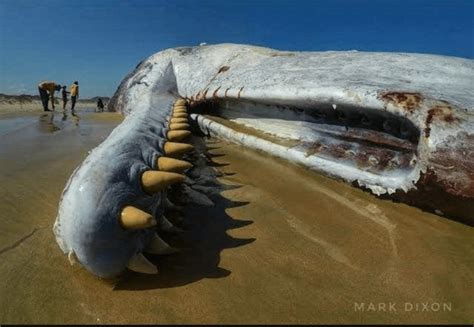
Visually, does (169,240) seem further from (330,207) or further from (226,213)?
(330,207)

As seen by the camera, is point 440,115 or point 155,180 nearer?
point 155,180

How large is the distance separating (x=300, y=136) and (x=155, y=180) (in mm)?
1579

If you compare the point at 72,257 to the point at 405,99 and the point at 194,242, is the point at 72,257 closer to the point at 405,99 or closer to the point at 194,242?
the point at 194,242

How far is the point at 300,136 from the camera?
9.82 ft

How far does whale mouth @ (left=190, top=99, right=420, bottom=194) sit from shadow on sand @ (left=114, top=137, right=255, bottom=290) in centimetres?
65

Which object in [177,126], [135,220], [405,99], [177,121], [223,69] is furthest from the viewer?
[223,69]

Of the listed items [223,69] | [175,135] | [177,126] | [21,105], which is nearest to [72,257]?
[175,135]

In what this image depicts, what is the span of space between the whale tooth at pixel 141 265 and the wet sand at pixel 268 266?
0.05m

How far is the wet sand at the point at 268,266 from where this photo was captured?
1.36 meters

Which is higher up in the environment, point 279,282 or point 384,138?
point 384,138

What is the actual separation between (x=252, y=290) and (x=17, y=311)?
0.73 meters

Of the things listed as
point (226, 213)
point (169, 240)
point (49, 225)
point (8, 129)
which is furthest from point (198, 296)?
point (8, 129)

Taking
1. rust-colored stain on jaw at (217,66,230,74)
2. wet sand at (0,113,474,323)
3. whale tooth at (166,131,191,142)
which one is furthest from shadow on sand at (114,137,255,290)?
rust-colored stain on jaw at (217,66,230,74)

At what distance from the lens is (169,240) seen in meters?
1.78
